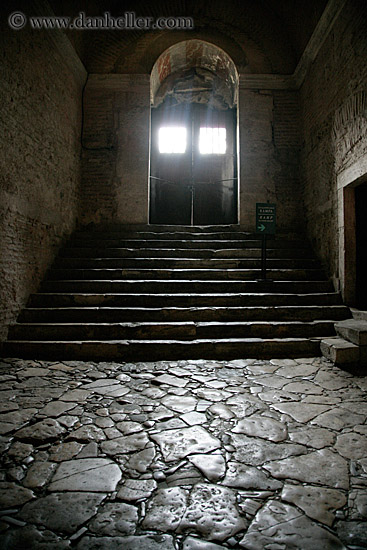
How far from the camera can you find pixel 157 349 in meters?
3.87

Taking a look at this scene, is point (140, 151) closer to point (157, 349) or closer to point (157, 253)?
point (157, 253)

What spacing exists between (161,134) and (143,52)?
3321 millimetres

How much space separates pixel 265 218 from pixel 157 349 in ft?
10.5

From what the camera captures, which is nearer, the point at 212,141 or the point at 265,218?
the point at 265,218

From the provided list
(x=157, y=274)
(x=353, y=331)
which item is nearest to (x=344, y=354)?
(x=353, y=331)

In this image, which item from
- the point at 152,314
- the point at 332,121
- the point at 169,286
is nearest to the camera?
the point at 152,314

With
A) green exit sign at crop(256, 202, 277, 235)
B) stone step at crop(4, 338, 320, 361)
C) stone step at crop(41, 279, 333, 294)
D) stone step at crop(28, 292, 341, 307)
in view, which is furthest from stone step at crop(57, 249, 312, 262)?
stone step at crop(4, 338, 320, 361)

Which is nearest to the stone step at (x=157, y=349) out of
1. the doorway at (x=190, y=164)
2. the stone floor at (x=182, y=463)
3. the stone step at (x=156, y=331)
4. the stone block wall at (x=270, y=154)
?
the stone step at (x=156, y=331)


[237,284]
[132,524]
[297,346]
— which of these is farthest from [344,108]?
[132,524]

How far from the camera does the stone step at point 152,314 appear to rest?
14.6 ft

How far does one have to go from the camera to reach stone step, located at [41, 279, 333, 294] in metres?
5.04

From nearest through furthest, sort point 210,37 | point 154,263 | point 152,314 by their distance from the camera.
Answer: point 152,314
point 154,263
point 210,37

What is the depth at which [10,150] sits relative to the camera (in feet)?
14.2

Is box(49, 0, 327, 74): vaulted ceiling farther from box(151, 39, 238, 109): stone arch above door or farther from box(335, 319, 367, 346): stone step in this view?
box(335, 319, 367, 346): stone step
